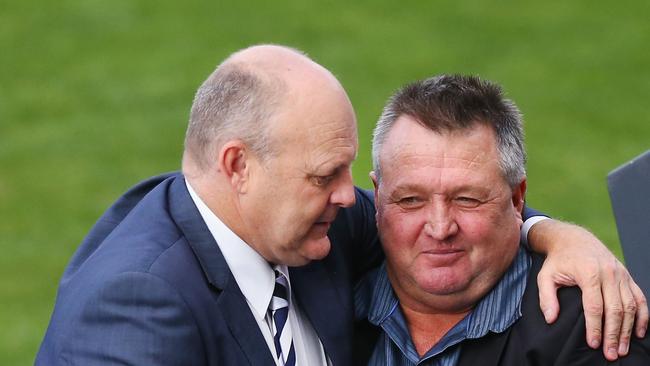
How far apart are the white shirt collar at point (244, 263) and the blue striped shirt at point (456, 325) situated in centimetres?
49

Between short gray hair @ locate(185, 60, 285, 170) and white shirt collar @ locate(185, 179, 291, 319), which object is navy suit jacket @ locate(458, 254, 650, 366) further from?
short gray hair @ locate(185, 60, 285, 170)

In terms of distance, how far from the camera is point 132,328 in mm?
3848

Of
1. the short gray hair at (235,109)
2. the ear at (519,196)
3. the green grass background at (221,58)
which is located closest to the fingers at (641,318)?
the ear at (519,196)

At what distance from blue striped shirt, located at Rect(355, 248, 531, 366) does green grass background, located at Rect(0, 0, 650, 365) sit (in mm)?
5169

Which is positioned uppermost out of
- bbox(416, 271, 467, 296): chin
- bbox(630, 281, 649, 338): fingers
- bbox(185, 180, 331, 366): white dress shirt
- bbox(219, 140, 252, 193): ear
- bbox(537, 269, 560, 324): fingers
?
bbox(219, 140, 252, 193): ear

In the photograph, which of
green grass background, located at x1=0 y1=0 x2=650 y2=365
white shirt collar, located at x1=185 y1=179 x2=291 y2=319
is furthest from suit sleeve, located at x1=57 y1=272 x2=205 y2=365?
green grass background, located at x1=0 y1=0 x2=650 y2=365

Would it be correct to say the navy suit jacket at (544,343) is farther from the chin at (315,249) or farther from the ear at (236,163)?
the ear at (236,163)

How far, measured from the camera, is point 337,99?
4.12m

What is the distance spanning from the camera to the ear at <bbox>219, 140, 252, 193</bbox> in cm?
408

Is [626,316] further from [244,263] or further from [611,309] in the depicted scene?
[244,263]

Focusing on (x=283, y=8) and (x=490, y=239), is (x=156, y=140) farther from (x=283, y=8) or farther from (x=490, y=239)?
(x=490, y=239)

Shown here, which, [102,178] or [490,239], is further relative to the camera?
[102,178]

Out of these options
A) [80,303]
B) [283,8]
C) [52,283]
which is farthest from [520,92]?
[80,303]

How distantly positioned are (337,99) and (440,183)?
1.50ft
